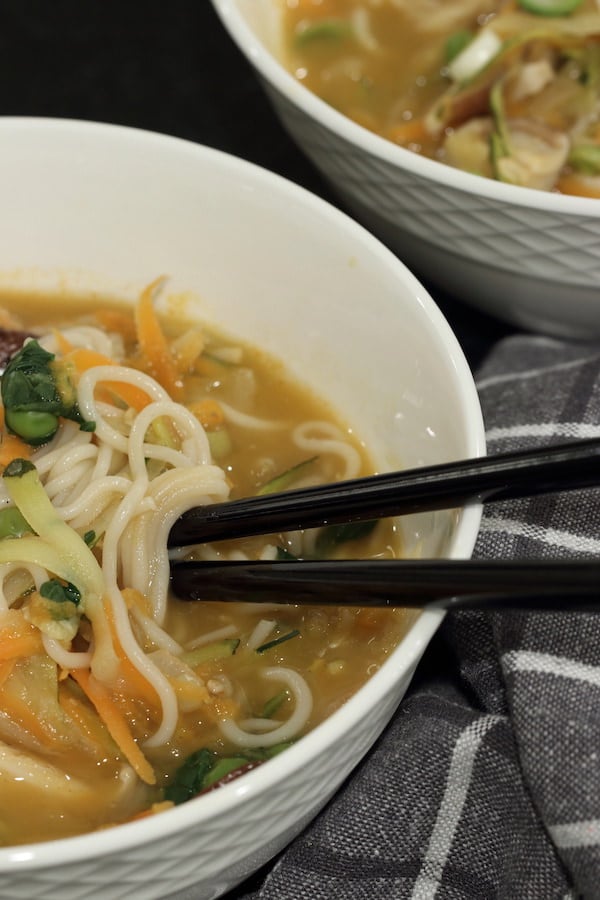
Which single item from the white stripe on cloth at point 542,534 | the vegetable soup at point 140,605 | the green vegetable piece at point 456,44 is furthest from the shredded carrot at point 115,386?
the green vegetable piece at point 456,44

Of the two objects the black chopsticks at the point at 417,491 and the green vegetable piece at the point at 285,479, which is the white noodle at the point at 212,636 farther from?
the green vegetable piece at the point at 285,479

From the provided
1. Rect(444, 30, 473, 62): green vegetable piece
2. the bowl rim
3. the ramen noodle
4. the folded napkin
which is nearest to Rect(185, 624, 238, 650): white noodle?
the folded napkin

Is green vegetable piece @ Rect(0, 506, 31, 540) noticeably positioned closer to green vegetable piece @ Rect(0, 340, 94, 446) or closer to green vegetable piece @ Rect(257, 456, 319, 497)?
green vegetable piece @ Rect(0, 340, 94, 446)

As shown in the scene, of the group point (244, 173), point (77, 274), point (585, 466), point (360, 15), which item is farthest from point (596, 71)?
point (585, 466)

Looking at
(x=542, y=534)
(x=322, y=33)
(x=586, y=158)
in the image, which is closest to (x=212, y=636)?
→ (x=542, y=534)

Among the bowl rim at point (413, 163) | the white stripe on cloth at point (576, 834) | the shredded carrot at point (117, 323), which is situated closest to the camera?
the white stripe on cloth at point (576, 834)

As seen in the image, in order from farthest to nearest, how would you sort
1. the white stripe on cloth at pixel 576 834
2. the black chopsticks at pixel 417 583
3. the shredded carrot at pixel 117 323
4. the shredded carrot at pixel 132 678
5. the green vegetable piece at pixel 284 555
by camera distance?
1. the shredded carrot at pixel 117 323
2. the green vegetable piece at pixel 284 555
3. the shredded carrot at pixel 132 678
4. the white stripe on cloth at pixel 576 834
5. the black chopsticks at pixel 417 583

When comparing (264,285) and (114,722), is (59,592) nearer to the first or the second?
(114,722)

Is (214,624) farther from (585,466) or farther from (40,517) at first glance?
(585,466)
